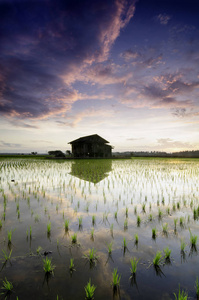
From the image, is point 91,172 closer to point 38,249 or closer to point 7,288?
point 38,249

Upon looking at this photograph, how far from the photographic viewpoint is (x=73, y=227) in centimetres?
389

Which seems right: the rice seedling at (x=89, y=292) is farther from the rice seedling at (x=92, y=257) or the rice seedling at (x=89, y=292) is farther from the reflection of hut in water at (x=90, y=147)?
the reflection of hut in water at (x=90, y=147)

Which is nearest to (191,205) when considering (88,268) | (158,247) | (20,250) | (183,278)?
Answer: (158,247)

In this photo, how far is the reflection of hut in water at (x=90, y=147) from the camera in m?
40.8

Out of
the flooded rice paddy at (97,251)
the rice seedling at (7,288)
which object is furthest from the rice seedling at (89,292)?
the rice seedling at (7,288)

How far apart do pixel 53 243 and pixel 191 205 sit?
4725 mm

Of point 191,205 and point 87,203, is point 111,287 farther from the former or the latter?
point 191,205

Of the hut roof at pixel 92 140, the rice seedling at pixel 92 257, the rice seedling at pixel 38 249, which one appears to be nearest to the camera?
the rice seedling at pixel 92 257

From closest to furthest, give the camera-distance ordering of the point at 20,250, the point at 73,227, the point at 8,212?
the point at 20,250, the point at 73,227, the point at 8,212

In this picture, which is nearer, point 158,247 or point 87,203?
point 158,247

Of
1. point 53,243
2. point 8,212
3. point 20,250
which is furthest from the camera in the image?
point 8,212

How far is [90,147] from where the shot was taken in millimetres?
41094

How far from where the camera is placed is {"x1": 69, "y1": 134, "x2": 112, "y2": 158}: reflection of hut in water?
1604 inches

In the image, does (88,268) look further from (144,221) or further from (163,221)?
(163,221)
